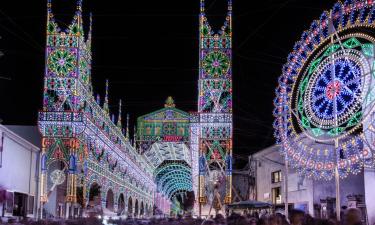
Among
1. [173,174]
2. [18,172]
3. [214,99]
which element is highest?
[214,99]

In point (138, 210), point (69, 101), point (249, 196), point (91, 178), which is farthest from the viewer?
point (138, 210)

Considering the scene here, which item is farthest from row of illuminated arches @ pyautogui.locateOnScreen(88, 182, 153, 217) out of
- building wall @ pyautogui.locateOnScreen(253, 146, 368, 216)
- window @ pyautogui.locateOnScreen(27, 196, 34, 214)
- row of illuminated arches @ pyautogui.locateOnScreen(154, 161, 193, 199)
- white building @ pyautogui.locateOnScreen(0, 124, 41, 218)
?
building wall @ pyautogui.locateOnScreen(253, 146, 368, 216)

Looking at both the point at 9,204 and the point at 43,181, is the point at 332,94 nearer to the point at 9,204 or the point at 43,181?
the point at 43,181

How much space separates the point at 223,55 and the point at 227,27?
1711 mm

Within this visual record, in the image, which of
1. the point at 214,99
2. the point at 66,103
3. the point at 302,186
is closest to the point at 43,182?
the point at 66,103

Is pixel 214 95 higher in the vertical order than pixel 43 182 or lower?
higher

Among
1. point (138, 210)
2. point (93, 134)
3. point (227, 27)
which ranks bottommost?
point (138, 210)

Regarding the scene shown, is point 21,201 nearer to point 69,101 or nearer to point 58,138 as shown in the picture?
point 58,138

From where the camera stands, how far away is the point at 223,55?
3356 cm

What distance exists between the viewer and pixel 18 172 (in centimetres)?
3341

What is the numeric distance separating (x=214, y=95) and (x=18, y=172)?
1226 cm

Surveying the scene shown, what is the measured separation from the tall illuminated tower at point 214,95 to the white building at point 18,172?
34.6ft

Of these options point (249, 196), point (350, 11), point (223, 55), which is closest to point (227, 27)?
point (223, 55)

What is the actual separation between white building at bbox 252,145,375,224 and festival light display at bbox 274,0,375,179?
6.11m
